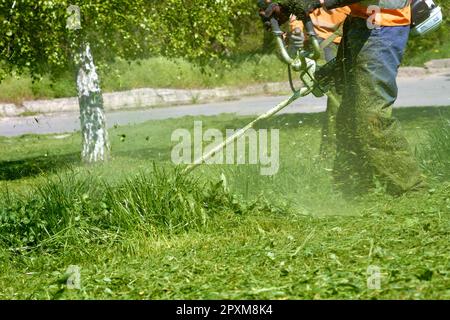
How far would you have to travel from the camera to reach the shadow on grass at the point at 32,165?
12.4 metres

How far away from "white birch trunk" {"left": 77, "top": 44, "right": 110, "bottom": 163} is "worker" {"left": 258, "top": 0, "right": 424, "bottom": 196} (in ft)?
14.2

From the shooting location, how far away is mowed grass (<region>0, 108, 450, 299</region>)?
5.11 meters

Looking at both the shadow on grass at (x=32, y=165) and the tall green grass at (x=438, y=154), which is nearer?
the tall green grass at (x=438, y=154)

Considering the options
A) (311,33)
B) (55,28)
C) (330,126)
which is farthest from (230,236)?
(55,28)

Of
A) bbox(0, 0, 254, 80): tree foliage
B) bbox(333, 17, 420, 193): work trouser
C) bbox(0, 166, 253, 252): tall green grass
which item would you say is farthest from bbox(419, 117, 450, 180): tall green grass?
bbox(0, 0, 254, 80): tree foliage

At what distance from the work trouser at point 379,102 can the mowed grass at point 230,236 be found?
208mm

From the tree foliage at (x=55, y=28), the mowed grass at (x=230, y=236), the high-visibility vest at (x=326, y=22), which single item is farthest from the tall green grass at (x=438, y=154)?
the tree foliage at (x=55, y=28)

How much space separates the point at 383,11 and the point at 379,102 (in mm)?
626

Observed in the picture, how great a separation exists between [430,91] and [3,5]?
11.4m

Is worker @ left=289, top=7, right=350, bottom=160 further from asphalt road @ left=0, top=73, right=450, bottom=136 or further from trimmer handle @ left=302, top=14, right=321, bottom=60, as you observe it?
asphalt road @ left=0, top=73, right=450, bottom=136

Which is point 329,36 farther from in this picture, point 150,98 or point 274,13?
point 150,98

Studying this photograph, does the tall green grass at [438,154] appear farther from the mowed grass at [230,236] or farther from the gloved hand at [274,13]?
the gloved hand at [274,13]
